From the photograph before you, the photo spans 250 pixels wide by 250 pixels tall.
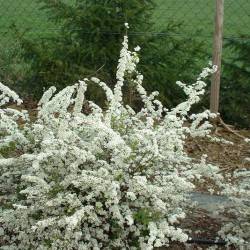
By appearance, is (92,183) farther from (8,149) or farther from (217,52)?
(217,52)

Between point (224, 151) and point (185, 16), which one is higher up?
point (185, 16)

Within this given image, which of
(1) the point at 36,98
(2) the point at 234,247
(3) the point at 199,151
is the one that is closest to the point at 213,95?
(3) the point at 199,151

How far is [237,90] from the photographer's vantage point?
6.00 meters

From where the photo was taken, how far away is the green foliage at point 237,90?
5.90 m

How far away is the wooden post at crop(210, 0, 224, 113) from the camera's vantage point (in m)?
5.48

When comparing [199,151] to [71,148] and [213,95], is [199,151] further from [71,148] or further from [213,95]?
[71,148]

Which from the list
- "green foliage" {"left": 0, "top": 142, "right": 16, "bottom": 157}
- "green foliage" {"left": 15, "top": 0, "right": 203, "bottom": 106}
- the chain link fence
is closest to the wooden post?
"green foliage" {"left": 15, "top": 0, "right": 203, "bottom": 106}

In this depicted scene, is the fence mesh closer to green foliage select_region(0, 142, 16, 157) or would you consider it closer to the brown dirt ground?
the brown dirt ground

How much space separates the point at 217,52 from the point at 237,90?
0.61 metres

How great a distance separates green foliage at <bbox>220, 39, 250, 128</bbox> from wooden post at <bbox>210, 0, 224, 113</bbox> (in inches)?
10.9

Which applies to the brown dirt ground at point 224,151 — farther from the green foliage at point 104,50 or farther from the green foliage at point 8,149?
the green foliage at point 8,149

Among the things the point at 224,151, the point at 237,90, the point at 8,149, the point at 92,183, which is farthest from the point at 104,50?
the point at 92,183

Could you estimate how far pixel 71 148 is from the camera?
3168 mm

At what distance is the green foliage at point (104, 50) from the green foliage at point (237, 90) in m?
0.38
